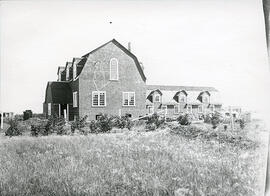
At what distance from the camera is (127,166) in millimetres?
2387

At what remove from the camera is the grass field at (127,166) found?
2.12 m

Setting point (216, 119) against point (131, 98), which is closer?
point (131, 98)

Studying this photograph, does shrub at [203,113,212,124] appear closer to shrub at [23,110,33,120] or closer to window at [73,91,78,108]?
window at [73,91,78,108]

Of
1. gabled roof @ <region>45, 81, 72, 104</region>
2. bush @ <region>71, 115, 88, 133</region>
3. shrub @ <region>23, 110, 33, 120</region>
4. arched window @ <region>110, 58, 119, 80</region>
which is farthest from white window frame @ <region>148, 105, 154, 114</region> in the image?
shrub @ <region>23, 110, 33, 120</region>

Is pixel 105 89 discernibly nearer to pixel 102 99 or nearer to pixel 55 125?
pixel 102 99

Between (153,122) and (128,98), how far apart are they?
15.1 inches

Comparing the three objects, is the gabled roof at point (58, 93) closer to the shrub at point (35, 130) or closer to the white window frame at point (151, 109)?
the shrub at point (35, 130)

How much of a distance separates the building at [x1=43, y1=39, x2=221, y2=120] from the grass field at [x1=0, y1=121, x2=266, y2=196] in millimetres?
289

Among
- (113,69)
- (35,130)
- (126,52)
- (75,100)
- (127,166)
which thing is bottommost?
(127,166)

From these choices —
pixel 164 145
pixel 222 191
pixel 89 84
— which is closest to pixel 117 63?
pixel 89 84

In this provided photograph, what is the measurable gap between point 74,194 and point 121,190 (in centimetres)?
32

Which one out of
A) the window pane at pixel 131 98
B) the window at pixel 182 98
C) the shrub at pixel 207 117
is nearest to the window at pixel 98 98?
the window pane at pixel 131 98

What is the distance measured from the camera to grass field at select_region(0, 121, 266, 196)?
2121 mm

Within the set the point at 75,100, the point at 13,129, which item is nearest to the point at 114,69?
the point at 75,100
